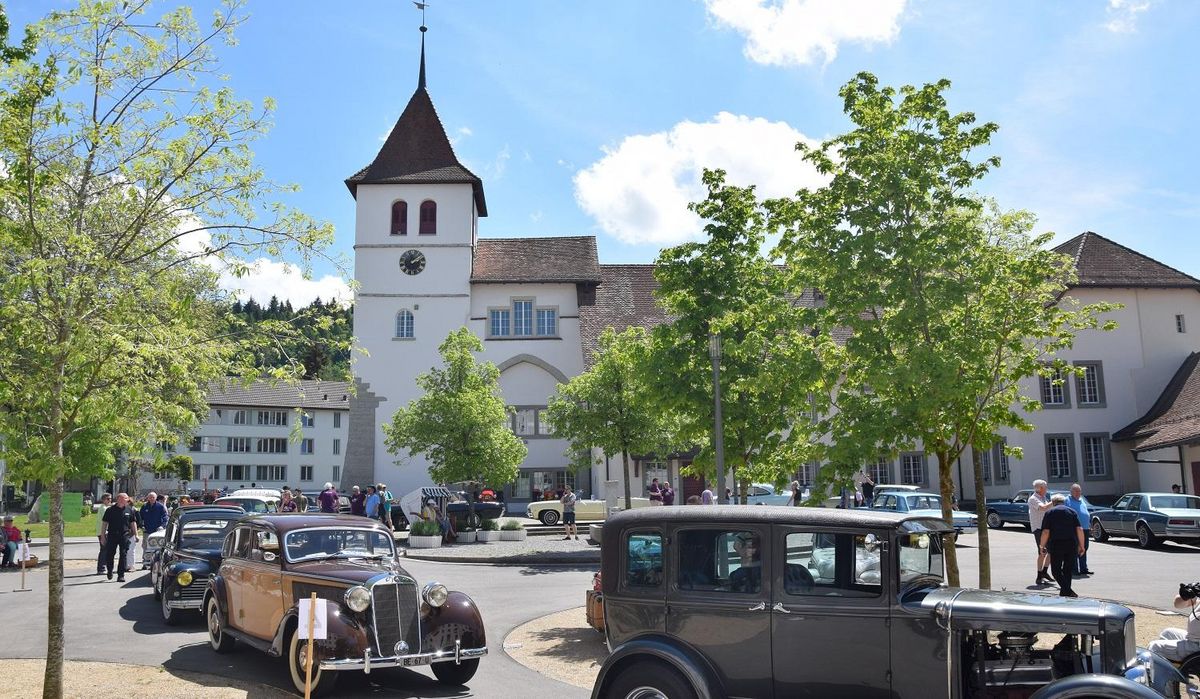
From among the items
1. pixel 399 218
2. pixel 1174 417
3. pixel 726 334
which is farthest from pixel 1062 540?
pixel 399 218

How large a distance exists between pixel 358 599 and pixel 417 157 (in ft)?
132

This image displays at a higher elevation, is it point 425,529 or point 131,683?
point 425,529

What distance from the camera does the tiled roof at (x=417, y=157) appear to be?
149 ft

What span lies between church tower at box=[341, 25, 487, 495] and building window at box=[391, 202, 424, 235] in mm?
51

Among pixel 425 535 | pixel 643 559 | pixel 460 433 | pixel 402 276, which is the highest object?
pixel 402 276

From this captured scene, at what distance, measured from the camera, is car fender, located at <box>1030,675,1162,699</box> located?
5.28 meters

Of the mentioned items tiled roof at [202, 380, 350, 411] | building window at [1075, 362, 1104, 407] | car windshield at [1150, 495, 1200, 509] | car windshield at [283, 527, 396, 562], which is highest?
tiled roof at [202, 380, 350, 411]

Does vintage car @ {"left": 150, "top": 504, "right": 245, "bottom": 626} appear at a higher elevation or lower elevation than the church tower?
lower

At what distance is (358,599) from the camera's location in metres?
8.92

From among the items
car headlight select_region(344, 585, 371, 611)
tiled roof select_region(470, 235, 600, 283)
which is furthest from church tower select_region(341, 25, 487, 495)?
car headlight select_region(344, 585, 371, 611)

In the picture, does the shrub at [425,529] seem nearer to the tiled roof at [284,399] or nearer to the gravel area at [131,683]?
the gravel area at [131,683]

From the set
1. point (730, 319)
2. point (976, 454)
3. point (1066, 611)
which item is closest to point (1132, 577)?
point (976, 454)

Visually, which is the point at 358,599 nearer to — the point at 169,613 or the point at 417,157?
the point at 169,613

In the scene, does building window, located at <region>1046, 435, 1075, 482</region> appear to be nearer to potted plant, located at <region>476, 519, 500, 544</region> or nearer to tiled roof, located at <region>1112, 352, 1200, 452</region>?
tiled roof, located at <region>1112, 352, 1200, 452</region>
